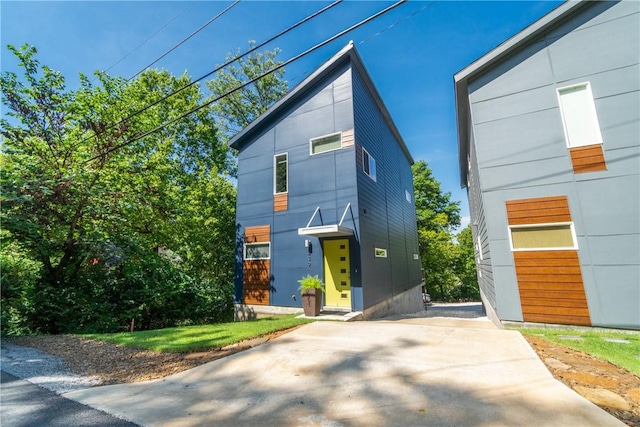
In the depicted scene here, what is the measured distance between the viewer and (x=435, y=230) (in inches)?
1079

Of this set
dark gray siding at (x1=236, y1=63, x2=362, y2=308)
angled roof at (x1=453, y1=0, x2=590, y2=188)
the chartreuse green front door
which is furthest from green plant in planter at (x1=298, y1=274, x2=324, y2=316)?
Result: angled roof at (x1=453, y1=0, x2=590, y2=188)

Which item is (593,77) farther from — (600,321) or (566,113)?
(600,321)

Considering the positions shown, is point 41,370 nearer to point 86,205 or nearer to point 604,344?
point 86,205

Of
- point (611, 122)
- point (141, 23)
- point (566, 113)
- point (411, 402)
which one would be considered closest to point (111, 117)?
point (141, 23)

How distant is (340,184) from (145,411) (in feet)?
26.5

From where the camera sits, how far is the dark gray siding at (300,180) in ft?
32.5

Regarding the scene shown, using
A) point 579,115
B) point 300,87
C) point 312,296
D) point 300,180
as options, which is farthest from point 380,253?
point 300,87

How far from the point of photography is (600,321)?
601cm

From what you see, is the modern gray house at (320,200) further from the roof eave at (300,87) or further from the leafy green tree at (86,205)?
the leafy green tree at (86,205)

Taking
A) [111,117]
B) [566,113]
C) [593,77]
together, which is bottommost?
[566,113]

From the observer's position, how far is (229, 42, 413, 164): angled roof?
1085 centimetres

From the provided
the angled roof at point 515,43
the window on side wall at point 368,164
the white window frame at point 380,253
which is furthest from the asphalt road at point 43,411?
the angled roof at point 515,43

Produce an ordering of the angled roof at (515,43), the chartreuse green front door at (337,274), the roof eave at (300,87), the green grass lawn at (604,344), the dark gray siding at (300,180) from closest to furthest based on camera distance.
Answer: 1. the green grass lawn at (604,344)
2. the angled roof at (515,43)
3. the chartreuse green front door at (337,274)
4. the dark gray siding at (300,180)
5. the roof eave at (300,87)

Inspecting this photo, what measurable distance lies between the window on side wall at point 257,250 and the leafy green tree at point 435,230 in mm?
18343
